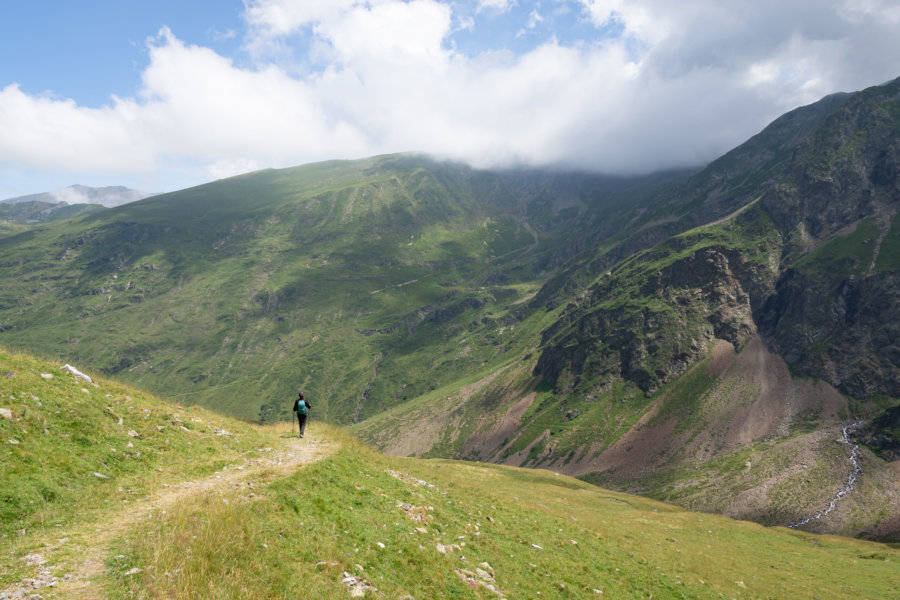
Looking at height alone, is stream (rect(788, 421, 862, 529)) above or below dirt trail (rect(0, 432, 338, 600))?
below

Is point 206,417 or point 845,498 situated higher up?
point 206,417

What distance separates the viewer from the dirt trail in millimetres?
9773

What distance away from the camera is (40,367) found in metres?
22.9

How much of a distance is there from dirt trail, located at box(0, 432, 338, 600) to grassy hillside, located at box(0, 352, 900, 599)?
2.2 inches

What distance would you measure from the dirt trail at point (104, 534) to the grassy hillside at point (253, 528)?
0.18 ft

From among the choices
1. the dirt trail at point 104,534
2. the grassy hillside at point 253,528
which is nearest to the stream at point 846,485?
the grassy hillside at point 253,528

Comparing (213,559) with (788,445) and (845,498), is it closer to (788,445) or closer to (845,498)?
(845,498)

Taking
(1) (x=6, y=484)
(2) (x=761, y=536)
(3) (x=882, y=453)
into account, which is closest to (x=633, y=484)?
(3) (x=882, y=453)

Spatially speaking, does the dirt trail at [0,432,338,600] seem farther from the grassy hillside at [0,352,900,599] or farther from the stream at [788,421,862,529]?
the stream at [788,421,862,529]

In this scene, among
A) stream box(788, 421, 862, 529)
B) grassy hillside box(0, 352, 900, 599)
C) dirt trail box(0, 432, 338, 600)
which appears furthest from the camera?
stream box(788, 421, 862, 529)

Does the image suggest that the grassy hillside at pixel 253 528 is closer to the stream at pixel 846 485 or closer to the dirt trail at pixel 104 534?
the dirt trail at pixel 104 534

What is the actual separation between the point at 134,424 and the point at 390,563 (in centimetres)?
1579

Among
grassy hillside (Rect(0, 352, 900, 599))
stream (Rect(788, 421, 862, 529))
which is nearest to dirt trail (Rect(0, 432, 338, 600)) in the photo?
grassy hillside (Rect(0, 352, 900, 599))

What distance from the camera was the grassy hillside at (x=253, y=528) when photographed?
1108cm
